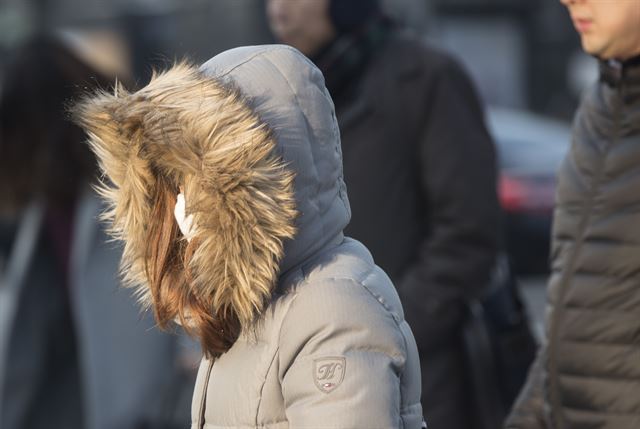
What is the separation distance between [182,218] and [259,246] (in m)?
0.15

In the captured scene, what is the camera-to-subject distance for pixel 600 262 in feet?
9.36

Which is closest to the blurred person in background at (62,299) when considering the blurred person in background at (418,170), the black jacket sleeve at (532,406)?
the blurred person in background at (418,170)

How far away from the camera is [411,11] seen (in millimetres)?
23812

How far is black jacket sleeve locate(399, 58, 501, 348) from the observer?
388cm

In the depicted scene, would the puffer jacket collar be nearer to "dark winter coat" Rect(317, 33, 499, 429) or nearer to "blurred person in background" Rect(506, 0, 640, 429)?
"blurred person in background" Rect(506, 0, 640, 429)

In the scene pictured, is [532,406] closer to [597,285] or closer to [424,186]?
[597,285]

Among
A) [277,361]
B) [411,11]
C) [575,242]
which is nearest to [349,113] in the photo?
[575,242]

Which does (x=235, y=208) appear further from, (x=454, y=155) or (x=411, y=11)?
(x=411, y=11)

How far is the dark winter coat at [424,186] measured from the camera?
3.84m

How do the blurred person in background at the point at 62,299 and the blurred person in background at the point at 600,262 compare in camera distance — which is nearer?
the blurred person in background at the point at 600,262

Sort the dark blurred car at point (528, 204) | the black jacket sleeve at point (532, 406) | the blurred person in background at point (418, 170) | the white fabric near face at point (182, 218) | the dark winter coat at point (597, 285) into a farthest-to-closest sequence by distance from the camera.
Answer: the dark blurred car at point (528, 204), the blurred person in background at point (418, 170), the black jacket sleeve at point (532, 406), the dark winter coat at point (597, 285), the white fabric near face at point (182, 218)

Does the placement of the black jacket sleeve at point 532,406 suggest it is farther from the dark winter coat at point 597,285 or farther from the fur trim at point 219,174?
the fur trim at point 219,174

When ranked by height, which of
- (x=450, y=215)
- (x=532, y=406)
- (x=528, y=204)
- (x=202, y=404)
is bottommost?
(x=528, y=204)

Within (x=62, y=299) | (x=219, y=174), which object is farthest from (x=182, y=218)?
(x=62, y=299)
